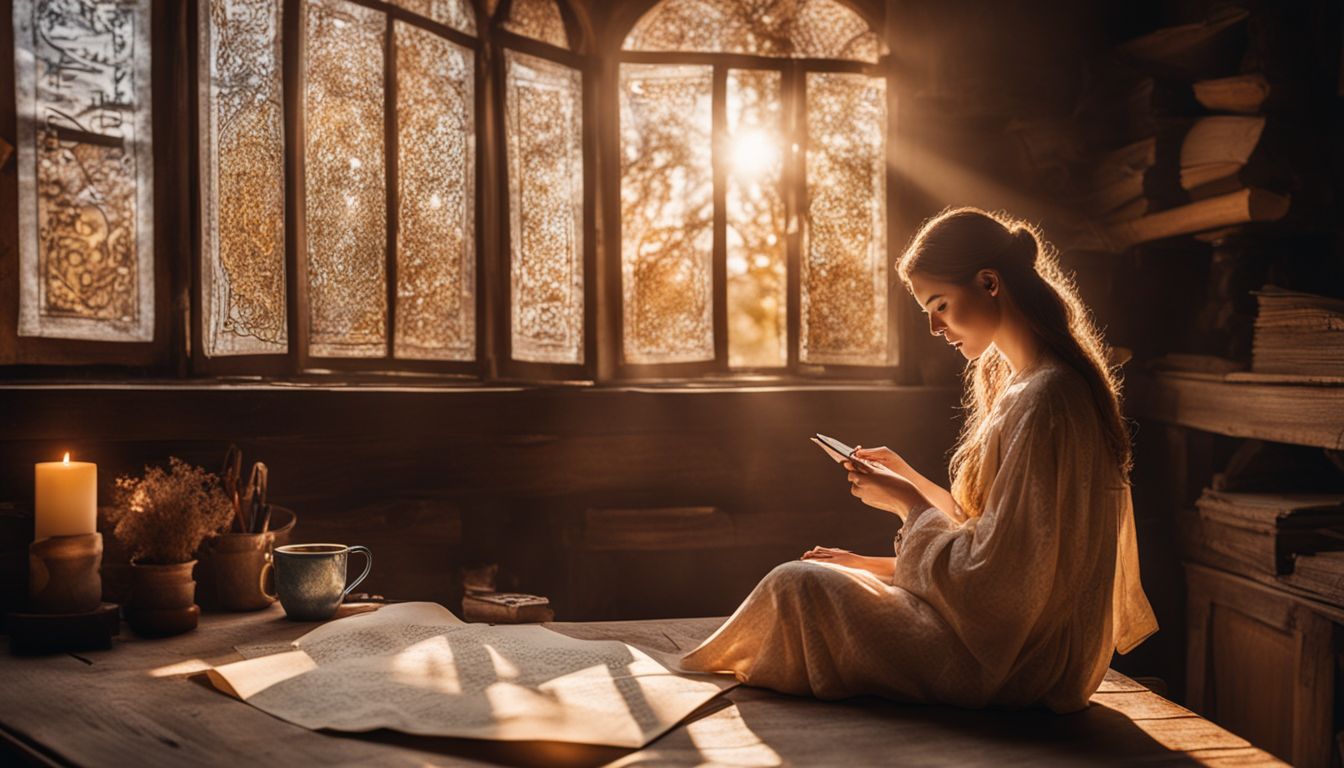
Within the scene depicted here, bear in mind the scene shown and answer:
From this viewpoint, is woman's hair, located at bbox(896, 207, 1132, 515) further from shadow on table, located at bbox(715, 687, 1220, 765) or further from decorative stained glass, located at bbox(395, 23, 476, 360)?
decorative stained glass, located at bbox(395, 23, 476, 360)

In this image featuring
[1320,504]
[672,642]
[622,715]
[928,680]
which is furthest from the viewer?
[1320,504]

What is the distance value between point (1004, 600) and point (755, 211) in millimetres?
2240

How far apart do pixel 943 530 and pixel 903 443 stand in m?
1.72

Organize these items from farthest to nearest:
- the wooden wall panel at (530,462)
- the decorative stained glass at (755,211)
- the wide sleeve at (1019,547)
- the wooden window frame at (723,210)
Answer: the decorative stained glass at (755,211) < the wooden window frame at (723,210) < the wooden wall panel at (530,462) < the wide sleeve at (1019,547)

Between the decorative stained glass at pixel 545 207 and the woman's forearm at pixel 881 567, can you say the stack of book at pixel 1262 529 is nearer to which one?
the woman's forearm at pixel 881 567

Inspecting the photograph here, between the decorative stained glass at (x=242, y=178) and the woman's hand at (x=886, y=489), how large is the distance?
1.84 m

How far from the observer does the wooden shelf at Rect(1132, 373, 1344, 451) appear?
3414 millimetres

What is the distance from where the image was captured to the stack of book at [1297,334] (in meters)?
3.38

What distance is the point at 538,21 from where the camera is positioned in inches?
158

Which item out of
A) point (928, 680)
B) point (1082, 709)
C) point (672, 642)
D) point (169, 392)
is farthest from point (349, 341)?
point (1082, 709)

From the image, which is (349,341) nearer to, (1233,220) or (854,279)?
(854,279)

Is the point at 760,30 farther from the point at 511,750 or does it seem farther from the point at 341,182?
the point at 511,750

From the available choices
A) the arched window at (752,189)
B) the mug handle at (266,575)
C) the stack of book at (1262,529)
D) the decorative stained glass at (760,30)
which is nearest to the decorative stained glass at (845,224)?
the arched window at (752,189)

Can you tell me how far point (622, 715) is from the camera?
217 cm
